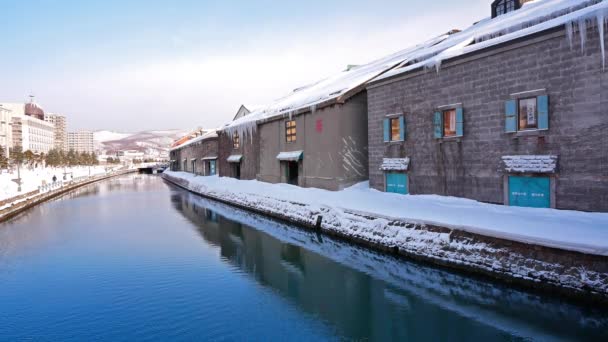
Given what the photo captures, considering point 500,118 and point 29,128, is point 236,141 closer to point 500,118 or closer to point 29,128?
point 500,118

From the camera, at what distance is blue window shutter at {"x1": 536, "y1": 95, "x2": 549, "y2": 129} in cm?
1260

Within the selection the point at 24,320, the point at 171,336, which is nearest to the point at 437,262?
the point at 171,336

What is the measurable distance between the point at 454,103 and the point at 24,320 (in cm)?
1517

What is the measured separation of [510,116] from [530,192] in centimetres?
257

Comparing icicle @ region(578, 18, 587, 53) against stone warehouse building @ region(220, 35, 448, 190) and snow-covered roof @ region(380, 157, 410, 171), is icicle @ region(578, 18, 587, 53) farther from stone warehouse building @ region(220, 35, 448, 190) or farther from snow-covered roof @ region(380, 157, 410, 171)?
stone warehouse building @ region(220, 35, 448, 190)

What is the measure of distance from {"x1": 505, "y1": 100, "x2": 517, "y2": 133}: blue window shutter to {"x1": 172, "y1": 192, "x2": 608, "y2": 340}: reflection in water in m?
5.28

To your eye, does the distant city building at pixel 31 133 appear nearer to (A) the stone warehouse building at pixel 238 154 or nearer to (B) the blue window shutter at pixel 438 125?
(A) the stone warehouse building at pixel 238 154

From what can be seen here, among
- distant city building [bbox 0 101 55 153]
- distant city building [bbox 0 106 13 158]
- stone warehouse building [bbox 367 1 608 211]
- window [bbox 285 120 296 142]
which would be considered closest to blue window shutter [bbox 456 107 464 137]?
stone warehouse building [bbox 367 1 608 211]

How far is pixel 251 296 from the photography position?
1184 cm

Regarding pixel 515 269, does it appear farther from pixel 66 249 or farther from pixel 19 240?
pixel 19 240

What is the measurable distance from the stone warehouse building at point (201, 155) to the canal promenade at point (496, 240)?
32.5 meters

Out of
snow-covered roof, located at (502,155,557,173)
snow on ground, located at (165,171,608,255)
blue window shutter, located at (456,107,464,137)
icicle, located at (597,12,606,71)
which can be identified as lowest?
snow on ground, located at (165,171,608,255)

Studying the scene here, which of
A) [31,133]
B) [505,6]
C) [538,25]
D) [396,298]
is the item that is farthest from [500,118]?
[31,133]

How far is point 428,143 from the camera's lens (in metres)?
17.2
